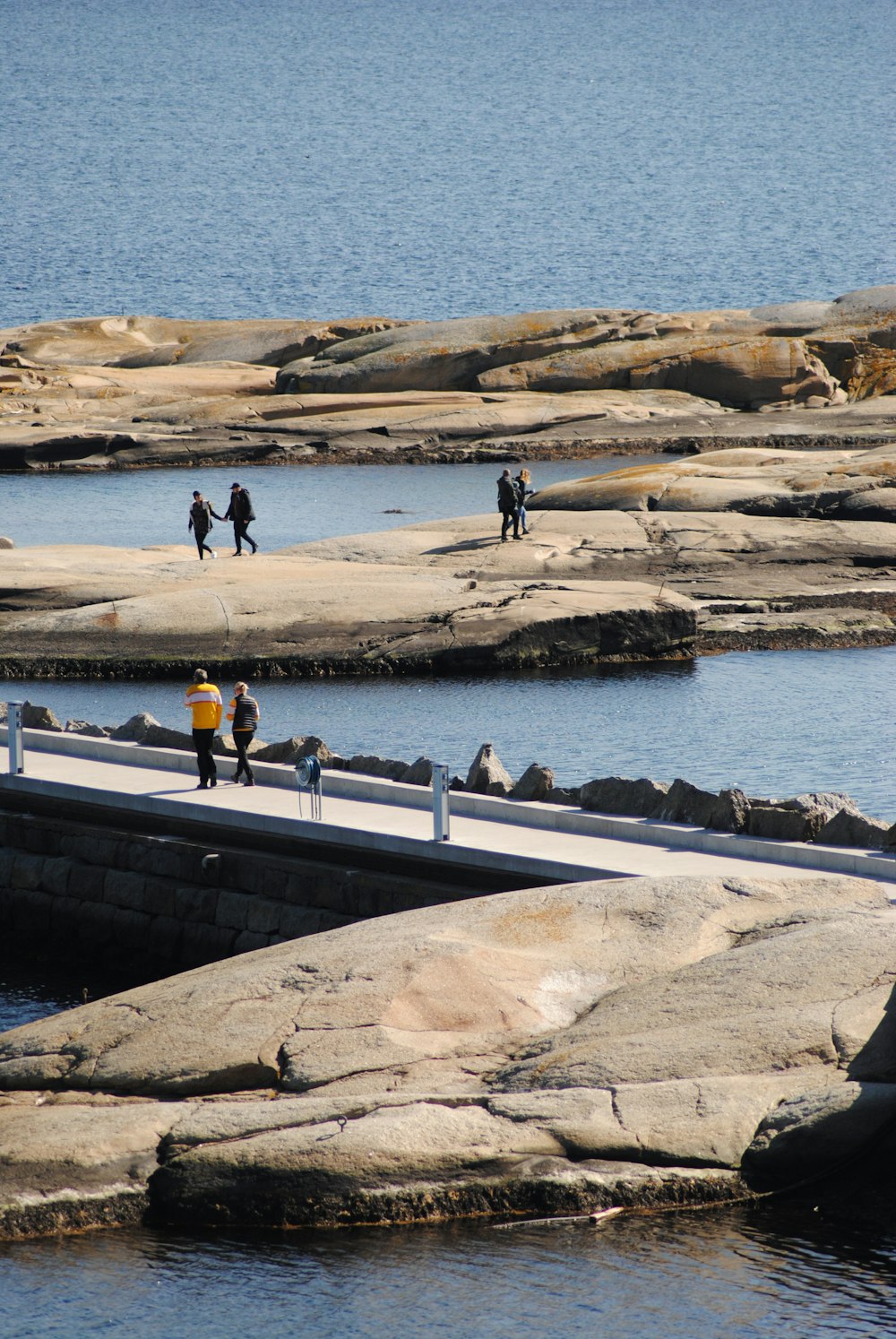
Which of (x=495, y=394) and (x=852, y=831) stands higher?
(x=495, y=394)

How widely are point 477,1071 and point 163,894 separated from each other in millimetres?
8060

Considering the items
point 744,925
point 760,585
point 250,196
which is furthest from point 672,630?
point 250,196

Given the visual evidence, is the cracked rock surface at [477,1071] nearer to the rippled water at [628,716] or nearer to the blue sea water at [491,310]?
the blue sea water at [491,310]

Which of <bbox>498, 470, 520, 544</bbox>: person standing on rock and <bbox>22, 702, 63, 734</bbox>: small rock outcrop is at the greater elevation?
<bbox>498, 470, 520, 544</bbox>: person standing on rock

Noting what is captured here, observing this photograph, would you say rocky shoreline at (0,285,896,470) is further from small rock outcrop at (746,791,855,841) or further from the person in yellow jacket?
small rock outcrop at (746,791,855,841)

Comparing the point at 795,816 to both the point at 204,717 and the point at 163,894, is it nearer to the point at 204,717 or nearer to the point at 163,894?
the point at 204,717

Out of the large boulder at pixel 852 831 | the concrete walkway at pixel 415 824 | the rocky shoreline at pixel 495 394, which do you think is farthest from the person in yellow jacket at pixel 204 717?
the rocky shoreline at pixel 495 394

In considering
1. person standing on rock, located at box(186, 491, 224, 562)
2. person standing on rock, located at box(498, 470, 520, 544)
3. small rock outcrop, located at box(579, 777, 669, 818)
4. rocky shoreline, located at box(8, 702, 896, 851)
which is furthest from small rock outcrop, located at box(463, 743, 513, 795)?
person standing on rock, located at box(186, 491, 224, 562)

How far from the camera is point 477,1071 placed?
14844 millimetres

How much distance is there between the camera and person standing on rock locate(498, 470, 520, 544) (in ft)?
137

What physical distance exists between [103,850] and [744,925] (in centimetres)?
927

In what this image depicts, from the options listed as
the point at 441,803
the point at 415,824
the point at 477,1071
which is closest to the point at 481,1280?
the point at 477,1071

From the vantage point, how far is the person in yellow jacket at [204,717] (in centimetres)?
2239

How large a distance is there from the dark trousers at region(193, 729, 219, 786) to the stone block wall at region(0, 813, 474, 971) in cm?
110
